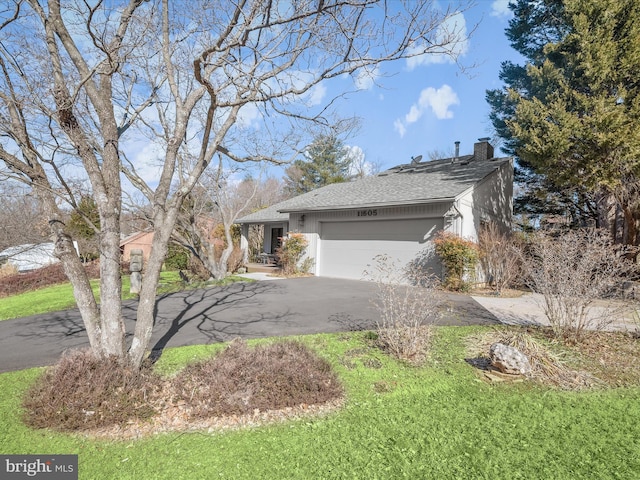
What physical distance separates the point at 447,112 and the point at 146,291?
809 cm

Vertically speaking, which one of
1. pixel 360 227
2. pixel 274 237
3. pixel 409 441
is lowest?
pixel 409 441

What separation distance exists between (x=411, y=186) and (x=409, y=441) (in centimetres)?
1151

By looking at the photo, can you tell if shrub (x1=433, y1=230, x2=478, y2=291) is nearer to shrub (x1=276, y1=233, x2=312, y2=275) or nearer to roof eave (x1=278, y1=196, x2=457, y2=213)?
roof eave (x1=278, y1=196, x2=457, y2=213)

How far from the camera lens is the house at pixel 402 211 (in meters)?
11.4

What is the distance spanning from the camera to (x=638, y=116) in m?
9.34

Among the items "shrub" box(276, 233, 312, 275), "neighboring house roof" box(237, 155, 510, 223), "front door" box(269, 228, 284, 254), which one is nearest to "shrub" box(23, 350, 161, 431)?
"neighboring house roof" box(237, 155, 510, 223)

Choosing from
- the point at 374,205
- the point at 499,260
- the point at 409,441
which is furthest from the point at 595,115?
the point at 409,441

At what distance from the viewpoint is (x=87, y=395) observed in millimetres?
3225

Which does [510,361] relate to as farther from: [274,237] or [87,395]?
[274,237]

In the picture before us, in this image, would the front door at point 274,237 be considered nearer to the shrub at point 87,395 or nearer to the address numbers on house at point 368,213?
the address numbers on house at point 368,213

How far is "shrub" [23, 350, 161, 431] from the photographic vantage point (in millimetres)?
3102

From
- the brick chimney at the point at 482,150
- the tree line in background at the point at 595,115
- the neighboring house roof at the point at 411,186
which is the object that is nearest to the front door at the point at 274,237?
the neighboring house roof at the point at 411,186

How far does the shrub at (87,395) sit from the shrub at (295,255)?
11.5 metres

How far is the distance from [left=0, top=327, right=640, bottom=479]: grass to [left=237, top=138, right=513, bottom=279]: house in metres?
7.89
